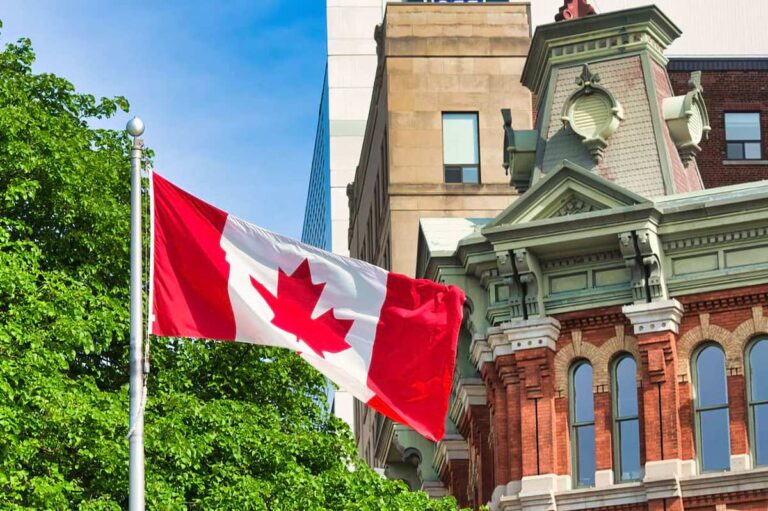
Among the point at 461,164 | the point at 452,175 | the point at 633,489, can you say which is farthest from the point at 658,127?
the point at 461,164

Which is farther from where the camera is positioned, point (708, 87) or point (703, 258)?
point (708, 87)

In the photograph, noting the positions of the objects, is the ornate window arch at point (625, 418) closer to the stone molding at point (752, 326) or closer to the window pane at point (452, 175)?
the stone molding at point (752, 326)

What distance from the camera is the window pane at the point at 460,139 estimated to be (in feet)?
217

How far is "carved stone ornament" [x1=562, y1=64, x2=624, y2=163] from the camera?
48.1 m

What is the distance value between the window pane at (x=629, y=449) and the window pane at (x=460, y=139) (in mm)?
21878

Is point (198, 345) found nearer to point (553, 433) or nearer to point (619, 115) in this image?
point (553, 433)

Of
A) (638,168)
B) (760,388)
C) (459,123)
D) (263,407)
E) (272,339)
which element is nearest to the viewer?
(272,339)

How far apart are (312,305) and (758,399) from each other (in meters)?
19.1

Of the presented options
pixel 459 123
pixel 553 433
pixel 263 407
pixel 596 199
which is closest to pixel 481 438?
pixel 553 433

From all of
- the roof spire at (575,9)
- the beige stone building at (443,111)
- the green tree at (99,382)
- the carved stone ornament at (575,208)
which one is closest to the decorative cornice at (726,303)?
the carved stone ornament at (575,208)

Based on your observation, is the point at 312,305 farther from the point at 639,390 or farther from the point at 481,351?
the point at 481,351

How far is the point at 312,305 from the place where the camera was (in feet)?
88.5

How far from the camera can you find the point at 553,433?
45.5 meters

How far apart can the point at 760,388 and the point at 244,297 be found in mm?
19585
